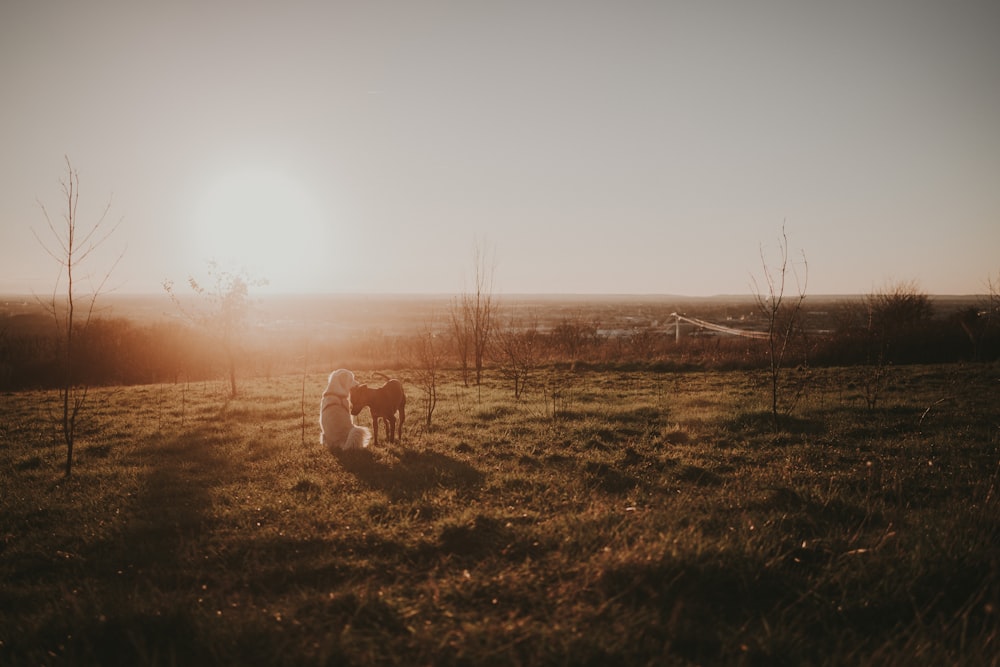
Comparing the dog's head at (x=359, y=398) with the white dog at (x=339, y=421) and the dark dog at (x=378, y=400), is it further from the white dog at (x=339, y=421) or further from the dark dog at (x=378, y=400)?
the white dog at (x=339, y=421)

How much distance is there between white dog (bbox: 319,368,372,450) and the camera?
314 inches

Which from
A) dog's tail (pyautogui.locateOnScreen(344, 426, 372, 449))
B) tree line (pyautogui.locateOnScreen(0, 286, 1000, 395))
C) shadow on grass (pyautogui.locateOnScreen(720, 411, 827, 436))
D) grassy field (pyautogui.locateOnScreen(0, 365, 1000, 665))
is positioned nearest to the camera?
grassy field (pyautogui.locateOnScreen(0, 365, 1000, 665))

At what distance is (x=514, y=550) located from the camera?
4.57 m

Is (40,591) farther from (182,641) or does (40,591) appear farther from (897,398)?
(897,398)

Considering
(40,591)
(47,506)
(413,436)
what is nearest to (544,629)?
(40,591)

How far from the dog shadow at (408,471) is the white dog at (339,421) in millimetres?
191

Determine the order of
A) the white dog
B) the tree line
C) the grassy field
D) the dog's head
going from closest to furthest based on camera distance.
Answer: the grassy field < the white dog < the dog's head < the tree line

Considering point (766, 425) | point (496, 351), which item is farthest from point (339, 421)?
point (496, 351)

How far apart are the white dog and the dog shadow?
0.63 feet

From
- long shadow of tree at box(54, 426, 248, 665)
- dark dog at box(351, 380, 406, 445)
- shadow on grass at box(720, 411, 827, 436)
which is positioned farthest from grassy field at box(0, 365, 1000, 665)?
dark dog at box(351, 380, 406, 445)

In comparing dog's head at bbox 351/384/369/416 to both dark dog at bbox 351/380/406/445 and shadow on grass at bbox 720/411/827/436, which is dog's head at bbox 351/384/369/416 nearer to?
dark dog at bbox 351/380/406/445

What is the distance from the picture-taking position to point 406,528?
5105mm

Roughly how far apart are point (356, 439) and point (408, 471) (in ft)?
4.88

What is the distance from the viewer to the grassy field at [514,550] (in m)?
3.34
